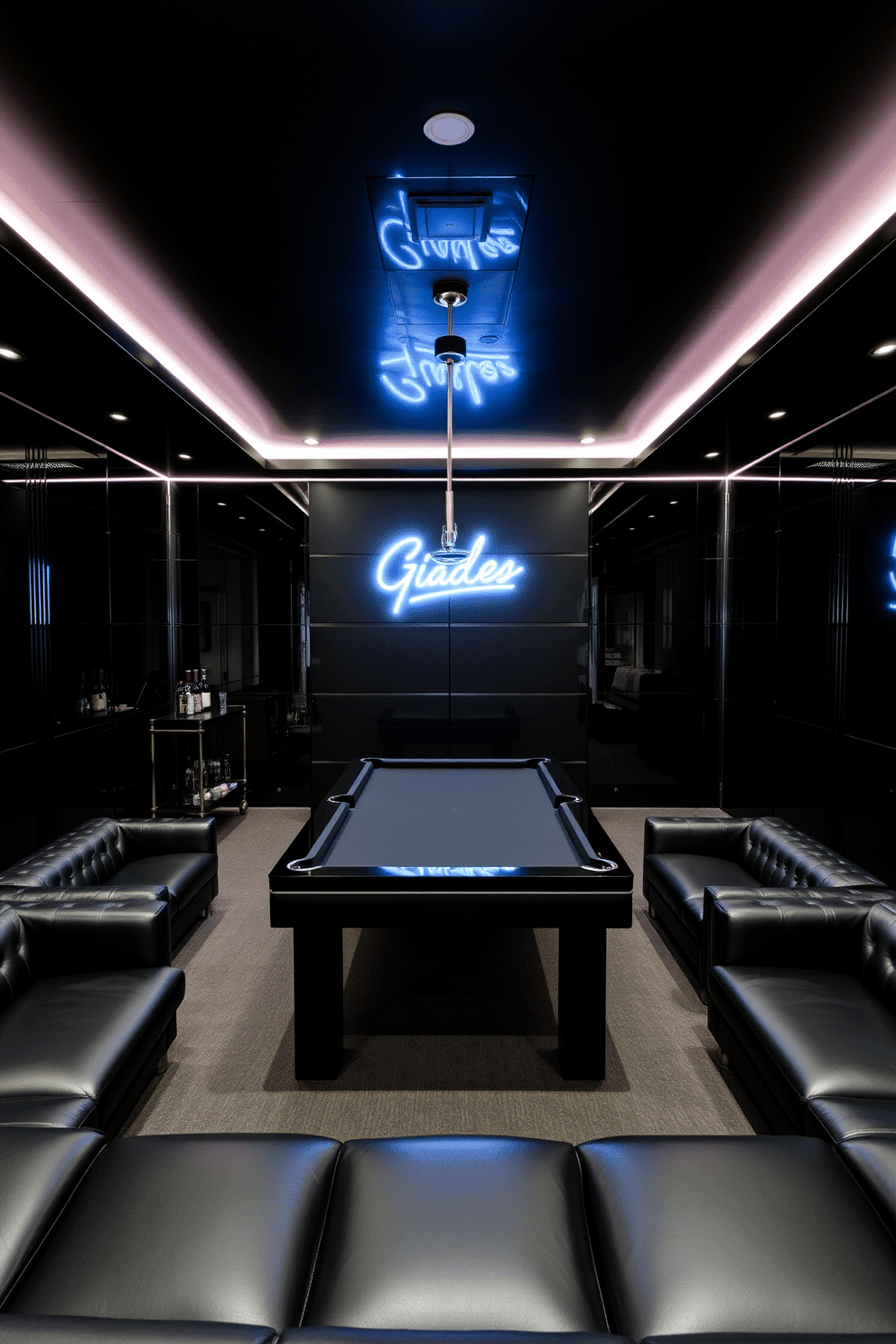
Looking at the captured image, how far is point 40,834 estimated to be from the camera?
366 centimetres

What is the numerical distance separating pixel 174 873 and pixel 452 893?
Result: 1876 mm

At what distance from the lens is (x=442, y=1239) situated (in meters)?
1.35

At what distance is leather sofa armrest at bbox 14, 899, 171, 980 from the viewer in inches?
97.9

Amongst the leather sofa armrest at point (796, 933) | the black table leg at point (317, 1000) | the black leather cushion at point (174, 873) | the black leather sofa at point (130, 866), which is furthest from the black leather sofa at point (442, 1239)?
the black leather cushion at point (174, 873)

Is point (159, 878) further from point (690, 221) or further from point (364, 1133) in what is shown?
point (690, 221)

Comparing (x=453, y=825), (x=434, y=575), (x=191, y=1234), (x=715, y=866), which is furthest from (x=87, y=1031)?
(x=434, y=575)

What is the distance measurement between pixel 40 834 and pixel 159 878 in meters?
0.79

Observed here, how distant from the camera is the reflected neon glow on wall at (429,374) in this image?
3969mm

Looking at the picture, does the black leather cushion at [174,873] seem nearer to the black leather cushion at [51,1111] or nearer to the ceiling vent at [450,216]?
the black leather cushion at [51,1111]

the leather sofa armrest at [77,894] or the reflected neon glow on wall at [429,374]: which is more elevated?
the reflected neon glow on wall at [429,374]

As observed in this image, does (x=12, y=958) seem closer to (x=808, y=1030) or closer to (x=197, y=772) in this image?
(x=808, y=1030)

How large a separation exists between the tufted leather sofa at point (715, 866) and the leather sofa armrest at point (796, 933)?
6.5 inches

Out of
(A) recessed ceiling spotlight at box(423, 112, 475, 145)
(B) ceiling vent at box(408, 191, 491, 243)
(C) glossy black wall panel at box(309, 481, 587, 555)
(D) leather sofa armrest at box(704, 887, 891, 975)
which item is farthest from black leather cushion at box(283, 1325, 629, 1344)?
(C) glossy black wall panel at box(309, 481, 587, 555)

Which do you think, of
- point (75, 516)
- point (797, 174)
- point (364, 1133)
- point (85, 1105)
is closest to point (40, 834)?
point (75, 516)
